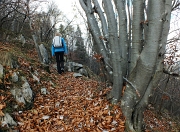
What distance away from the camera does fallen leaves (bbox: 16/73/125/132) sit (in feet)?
9.71

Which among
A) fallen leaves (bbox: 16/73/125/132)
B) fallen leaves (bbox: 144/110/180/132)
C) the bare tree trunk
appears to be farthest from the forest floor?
fallen leaves (bbox: 144/110/180/132)

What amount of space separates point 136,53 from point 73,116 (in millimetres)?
1745

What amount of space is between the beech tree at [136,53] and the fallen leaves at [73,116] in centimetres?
26

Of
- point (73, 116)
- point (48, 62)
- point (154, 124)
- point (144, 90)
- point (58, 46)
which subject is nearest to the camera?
point (144, 90)

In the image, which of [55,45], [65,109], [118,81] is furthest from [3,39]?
[118,81]

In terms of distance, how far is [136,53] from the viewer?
308 centimetres

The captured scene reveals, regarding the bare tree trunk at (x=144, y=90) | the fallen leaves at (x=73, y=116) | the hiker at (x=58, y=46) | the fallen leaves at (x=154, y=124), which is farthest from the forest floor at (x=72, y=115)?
the hiker at (x=58, y=46)

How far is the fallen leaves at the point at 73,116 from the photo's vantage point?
2961 mm

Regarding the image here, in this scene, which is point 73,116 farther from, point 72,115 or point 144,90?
point 144,90

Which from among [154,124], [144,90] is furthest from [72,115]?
[154,124]

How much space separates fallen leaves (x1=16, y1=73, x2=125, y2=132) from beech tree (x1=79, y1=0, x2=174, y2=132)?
0.85 ft

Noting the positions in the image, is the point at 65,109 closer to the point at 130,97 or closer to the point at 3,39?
the point at 130,97

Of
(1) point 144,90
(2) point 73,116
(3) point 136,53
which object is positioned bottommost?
(2) point 73,116

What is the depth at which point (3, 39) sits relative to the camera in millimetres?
10391
